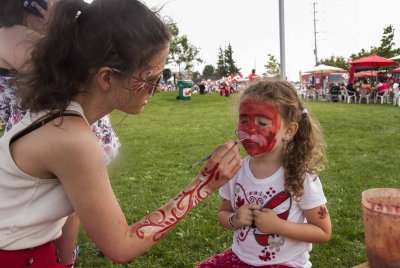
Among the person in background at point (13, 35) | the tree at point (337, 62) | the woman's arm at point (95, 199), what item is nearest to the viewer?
the woman's arm at point (95, 199)

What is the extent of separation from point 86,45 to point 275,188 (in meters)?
1.09

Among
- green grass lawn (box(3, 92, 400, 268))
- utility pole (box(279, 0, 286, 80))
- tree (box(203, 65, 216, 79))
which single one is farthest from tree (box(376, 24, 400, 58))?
tree (box(203, 65, 216, 79))

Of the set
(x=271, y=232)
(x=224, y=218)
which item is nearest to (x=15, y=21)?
(x=224, y=218)

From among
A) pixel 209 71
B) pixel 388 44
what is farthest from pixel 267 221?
pixel 209 71

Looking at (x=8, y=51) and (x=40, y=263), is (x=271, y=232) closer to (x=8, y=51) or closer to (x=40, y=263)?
(x=40, y=263)

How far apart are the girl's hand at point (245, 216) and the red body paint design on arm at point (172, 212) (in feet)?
1.28

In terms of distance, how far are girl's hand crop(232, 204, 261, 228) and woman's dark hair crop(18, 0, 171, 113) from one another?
0.88 m

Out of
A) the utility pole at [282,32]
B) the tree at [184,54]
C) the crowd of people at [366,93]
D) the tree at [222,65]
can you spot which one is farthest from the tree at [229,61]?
the utility pole at [282,32]

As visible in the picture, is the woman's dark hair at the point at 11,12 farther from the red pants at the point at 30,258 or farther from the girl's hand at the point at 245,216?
the girl's hand at the point at 245,216

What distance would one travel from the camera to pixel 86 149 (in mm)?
1285

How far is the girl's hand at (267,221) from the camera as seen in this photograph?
72.7 inches

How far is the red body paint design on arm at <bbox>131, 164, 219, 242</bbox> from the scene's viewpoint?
4.86ft

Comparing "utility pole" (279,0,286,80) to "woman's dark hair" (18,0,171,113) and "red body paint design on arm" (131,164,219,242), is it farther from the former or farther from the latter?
"woman's dark hair" (18,0,171,113)

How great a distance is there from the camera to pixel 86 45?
133cm
